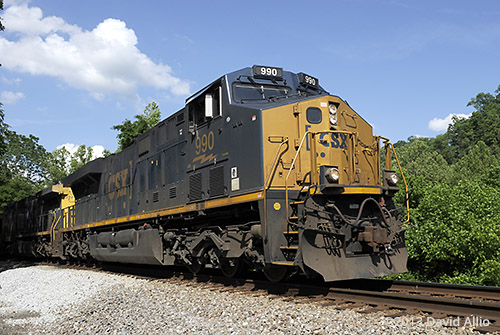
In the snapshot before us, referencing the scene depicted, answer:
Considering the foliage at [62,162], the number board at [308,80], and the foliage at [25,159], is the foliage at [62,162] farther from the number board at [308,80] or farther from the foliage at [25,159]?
the number board at [308,80]

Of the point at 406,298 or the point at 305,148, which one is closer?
the point at 406,298

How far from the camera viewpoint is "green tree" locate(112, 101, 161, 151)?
36250mm

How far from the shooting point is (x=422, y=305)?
576 centimetres

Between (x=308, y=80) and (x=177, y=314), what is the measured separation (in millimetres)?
5325

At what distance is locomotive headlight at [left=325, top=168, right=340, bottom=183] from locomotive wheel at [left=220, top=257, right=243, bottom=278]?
260 centimetres

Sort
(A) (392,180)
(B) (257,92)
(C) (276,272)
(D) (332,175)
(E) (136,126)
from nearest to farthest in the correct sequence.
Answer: (D) (332,175) < (A) (392,180) < (C) (276,272) < (B) (257,92) < (E) (136,126)

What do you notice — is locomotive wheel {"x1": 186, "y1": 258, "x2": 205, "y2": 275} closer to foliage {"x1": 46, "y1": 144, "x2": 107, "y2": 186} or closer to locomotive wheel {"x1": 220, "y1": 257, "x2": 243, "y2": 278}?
locomotive wheel {"x1": 220, "y1": 257, "x2": 243, "y2": 278}

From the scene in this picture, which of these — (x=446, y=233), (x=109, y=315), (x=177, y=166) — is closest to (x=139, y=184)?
(x=177, y=166)

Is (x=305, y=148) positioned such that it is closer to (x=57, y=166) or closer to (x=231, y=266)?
(x=231, y=266)

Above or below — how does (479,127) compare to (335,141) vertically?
above

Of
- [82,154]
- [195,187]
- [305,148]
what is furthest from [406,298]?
[82,154]

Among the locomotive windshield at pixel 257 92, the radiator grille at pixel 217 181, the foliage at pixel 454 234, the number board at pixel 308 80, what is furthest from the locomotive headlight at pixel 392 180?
the foliage at pixel 454 234

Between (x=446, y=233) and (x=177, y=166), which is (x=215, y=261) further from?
(x=446, y=233)

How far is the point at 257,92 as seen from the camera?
8359 mm
